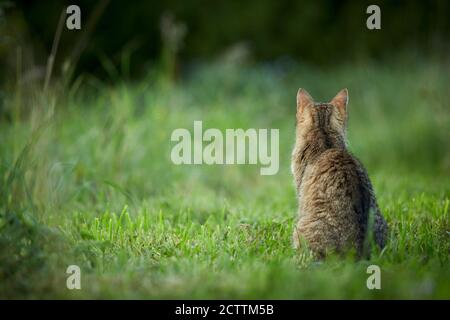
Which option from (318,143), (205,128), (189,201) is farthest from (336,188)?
(205,128)

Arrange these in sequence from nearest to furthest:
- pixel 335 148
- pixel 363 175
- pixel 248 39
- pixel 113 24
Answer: pixel 363 175 → pixel 335 148 → pixel 113 24 → pixel 248 39

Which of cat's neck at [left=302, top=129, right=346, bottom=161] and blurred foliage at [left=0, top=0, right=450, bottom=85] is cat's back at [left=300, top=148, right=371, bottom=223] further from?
blurred foliage at [left=0, top=0, right=450, bottom=85]

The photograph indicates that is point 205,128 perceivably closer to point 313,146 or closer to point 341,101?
point 341,101

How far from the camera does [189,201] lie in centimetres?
466

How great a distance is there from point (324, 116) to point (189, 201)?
1466 mm

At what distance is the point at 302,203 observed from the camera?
3.39 metres

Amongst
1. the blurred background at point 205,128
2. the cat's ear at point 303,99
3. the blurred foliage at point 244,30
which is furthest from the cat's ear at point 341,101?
the blurred foliage at point 244,30

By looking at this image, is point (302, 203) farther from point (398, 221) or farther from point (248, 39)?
point (248, 39)

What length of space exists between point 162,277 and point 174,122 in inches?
146

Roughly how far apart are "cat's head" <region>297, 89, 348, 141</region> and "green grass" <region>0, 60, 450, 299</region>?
0.67 m

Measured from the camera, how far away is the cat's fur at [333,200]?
9.90 ft

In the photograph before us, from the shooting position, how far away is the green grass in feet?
9.12

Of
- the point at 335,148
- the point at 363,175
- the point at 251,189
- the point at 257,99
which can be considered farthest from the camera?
the point at 257,99
